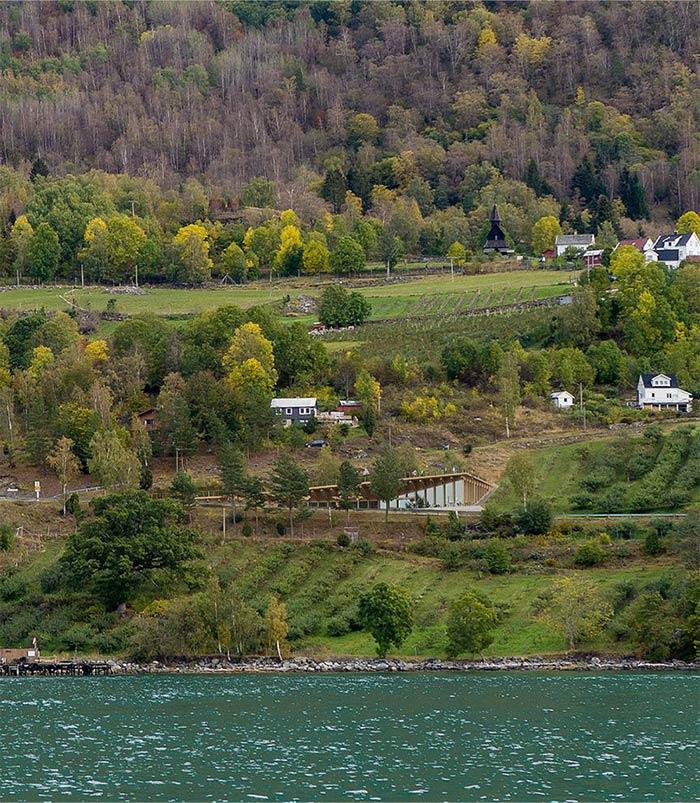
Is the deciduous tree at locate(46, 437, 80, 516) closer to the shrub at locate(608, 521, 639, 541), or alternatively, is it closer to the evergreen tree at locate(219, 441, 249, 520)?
the evergreen tree at locate(219, 441, 249, 520)

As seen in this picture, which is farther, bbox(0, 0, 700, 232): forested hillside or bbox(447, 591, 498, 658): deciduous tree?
bbox(0, 0, 700, 232): forested hillside

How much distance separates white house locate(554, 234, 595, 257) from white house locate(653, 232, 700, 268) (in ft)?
33.8

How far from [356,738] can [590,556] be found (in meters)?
27.1

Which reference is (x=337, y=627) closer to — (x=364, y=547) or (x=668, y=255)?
(x=364, y=547)

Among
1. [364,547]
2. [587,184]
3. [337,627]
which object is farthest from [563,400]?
[587,184]

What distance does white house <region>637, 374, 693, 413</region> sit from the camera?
335ft

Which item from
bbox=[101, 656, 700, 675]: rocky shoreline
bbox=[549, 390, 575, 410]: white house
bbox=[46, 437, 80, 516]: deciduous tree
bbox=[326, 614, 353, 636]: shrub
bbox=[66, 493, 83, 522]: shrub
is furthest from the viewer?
bbox=[549, 390, 575, 410]: white house

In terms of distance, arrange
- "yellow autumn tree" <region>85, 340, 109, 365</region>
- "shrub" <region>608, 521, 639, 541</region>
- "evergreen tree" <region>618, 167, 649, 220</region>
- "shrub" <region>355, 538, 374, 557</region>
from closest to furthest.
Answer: "shrub" <region>608, 521, 639, 541</region> → "shrub" <region>355, 538, 374, 557</region> → "yellow autumn tree" <region>85, 340, 109, 365</region> → "evergreen tree" <region>618, 167, 649, 220</region>

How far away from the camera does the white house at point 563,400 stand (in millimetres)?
102250

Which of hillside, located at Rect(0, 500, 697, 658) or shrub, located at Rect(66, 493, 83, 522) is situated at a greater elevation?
shrub, located at Rect(66, 493, 83, 522)

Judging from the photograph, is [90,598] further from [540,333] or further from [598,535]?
[540,333]

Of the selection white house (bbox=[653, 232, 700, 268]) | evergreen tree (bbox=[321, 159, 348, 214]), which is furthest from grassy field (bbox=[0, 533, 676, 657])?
evergreen tree (bbox=[321, 159, 348, 214])

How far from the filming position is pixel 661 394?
10256 centimetres

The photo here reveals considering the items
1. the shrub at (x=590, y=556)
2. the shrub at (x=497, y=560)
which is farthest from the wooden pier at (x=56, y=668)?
the shrub at (x=590, y=556)
